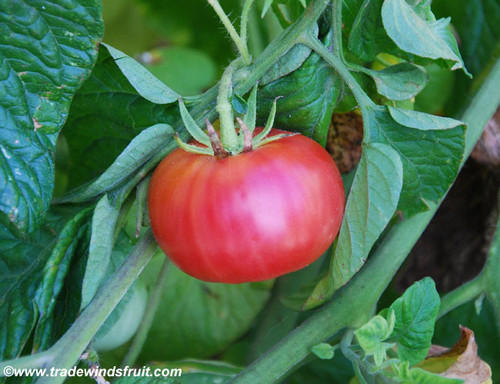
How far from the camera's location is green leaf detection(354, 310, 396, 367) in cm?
52

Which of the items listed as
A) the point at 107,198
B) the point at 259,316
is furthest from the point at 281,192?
the point at 259,316

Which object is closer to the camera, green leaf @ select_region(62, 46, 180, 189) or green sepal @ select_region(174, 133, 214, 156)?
green sepal @ select_region(174, 133, 214, 156)

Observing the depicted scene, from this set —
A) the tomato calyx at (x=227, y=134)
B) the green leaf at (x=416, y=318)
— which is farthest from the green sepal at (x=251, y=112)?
the green leaf at (x=416, y=318)

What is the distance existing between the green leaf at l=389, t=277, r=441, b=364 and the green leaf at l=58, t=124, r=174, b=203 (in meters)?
0.26

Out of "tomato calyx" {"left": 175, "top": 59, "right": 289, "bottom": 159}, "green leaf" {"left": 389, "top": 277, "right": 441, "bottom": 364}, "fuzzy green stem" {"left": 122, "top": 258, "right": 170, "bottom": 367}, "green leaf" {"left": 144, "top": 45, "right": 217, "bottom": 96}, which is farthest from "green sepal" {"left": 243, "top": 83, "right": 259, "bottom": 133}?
"green leaf" {"left": 144, "top": 45, "right": 217, "bottom": 96}

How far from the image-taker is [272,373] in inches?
24.7

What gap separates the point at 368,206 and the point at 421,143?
10cm

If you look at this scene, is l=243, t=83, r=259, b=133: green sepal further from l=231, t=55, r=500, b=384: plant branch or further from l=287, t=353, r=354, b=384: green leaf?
l=287, t=353, r=354, b=384: green leaf

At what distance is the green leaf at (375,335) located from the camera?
517 mm

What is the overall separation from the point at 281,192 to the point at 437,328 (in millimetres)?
568

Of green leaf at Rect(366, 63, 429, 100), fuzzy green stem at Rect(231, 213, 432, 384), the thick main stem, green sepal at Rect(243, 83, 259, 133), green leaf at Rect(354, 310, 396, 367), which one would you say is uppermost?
green sepal at Rect(243, 83, 259, 133)

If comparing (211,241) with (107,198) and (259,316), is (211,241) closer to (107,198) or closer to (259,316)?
(107,198)

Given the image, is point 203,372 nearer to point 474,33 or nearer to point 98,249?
point 98,249

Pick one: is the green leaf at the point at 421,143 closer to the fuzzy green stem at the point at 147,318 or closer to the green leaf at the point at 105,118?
the green leaf at the point at 105,118
